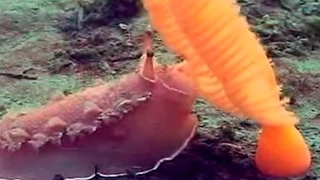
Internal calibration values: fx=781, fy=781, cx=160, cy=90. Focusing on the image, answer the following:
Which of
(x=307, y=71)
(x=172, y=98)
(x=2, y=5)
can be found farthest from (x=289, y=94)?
(x=2, y=5)

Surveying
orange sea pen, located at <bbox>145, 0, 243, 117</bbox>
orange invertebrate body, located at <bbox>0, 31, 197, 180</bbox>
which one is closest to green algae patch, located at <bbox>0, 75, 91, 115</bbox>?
orange invertebrate body, located at <bbox>0, 31, 197, 180</bbox>

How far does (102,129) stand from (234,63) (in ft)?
0.80

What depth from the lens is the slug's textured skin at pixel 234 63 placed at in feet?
3.60

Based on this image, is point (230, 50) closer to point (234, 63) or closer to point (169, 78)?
point (234, 63)

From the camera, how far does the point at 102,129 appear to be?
1211 millimetres

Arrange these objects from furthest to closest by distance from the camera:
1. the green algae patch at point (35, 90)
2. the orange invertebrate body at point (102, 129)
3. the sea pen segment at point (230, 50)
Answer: the green algae patch at point (35, 90), the orange invertebrate body at point (102, 129), the sea pen segment at point (230, 50)

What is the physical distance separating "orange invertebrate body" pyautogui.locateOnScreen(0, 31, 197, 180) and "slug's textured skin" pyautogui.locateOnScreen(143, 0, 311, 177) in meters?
0.08

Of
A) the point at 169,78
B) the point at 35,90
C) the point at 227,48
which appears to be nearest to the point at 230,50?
the point at 227,48

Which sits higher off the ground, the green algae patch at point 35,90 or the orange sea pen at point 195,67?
the orange sea pen at point 195,67

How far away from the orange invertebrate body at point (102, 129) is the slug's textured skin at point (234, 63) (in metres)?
0.08

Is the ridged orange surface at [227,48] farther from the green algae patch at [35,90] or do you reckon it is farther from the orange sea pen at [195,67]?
the green algae patch at [35,90]

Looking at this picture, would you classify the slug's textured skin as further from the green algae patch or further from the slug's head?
the green algae patch

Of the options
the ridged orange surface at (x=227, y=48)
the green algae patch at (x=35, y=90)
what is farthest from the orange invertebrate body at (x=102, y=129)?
the green algae patch at (x=35, y=90)

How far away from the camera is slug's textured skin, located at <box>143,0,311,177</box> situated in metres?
1.10
